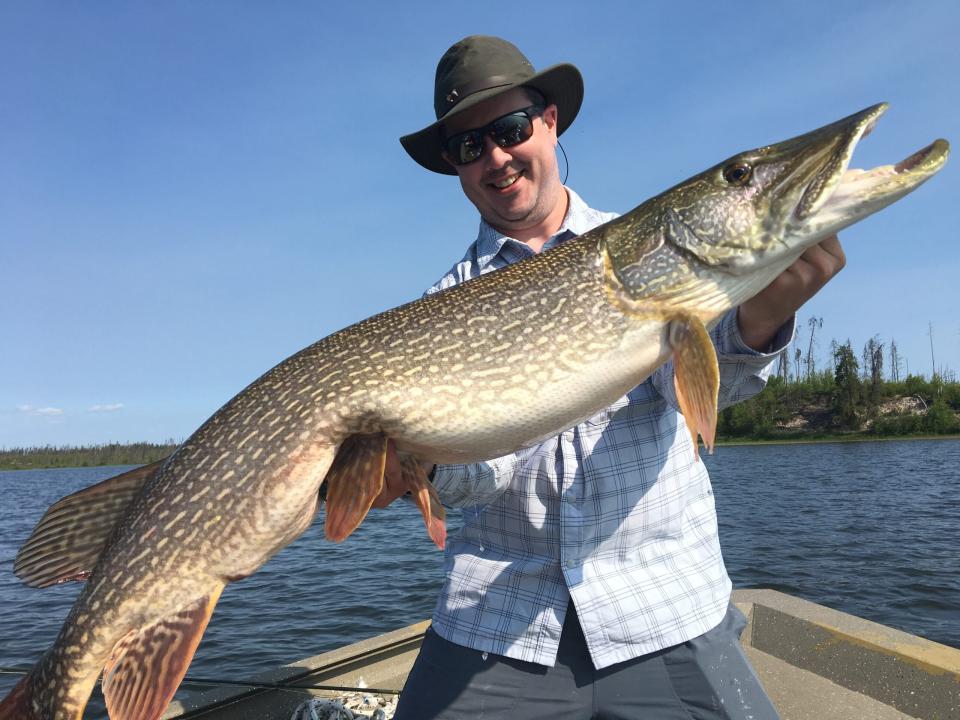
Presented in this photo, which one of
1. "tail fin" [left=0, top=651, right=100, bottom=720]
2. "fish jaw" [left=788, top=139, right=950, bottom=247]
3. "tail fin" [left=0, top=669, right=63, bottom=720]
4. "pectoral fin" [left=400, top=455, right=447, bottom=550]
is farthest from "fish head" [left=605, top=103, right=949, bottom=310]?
"tail fin" [left=0, top=669, right=63, bottom=720]

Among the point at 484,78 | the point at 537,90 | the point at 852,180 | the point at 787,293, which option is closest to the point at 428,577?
the point at 537,90

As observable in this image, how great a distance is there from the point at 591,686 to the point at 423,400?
1067 millimetres

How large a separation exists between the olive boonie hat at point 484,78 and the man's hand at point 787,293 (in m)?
1.35

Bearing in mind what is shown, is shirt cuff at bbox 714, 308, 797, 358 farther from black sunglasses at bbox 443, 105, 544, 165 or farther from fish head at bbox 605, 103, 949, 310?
black sunglasses at bbox 443, 105, 544, 165

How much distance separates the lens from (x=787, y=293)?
6.71 ft

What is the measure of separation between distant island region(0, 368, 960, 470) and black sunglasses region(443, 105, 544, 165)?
49.6 meters

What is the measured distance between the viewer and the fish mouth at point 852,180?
180 cm

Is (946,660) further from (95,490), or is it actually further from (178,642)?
(95,490)

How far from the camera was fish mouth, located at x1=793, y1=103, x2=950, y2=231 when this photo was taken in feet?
5.92

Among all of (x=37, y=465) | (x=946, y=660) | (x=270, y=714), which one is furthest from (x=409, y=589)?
(x=37, y=465)

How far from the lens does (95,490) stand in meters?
2.24

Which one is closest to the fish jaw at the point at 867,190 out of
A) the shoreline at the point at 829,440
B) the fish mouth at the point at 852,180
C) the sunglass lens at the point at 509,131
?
the fish mouth at the point at 852,180

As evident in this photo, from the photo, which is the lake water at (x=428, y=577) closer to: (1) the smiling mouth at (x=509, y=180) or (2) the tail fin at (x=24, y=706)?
(2) the tail fin at (x=24, y=706)

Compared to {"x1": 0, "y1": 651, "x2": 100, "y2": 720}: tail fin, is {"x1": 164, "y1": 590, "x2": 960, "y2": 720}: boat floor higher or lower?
lower
